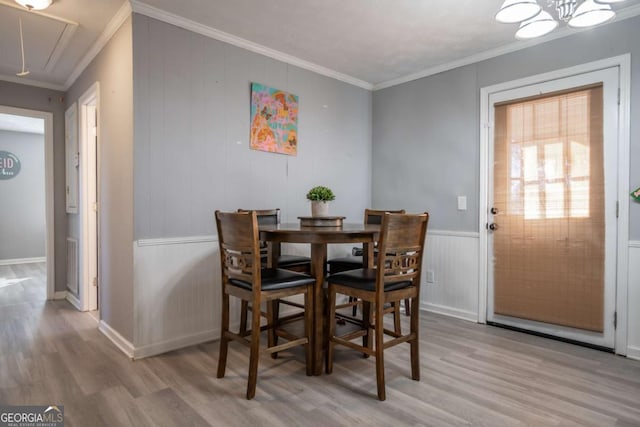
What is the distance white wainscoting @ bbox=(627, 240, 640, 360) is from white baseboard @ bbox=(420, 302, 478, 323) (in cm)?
109

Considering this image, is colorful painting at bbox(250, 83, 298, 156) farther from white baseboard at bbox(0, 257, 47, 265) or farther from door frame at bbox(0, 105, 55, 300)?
white baseboard at bbox(0, 257, 47, 265)

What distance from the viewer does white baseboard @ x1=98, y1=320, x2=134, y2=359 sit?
2.51 meters

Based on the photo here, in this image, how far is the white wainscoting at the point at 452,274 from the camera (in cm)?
334

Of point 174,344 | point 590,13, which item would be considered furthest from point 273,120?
point 590,13

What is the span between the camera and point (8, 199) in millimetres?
6371

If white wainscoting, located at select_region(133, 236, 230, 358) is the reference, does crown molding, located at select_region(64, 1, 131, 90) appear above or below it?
above

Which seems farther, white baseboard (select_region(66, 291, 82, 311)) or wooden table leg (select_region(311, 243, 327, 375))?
white baseboard (select_region(66, 291, 82, 311))

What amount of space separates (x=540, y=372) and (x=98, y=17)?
3881 millimetres

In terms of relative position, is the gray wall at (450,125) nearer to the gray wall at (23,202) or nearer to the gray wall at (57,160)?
the gray wall at (57,160)

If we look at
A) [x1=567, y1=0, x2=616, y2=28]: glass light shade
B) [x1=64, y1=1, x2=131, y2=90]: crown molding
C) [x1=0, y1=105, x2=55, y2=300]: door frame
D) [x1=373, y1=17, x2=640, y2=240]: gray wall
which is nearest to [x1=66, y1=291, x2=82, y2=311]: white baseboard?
[x1=0, y1=105, x2=55, y2=300]: door frame

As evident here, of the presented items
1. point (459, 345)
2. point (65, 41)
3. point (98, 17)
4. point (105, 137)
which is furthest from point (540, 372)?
point (65, 41)

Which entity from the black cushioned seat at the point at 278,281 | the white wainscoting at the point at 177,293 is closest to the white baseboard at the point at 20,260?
the white wainscoting at the point at 177,293

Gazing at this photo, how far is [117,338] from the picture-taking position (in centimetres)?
271

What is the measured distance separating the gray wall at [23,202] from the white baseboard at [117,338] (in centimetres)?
491
